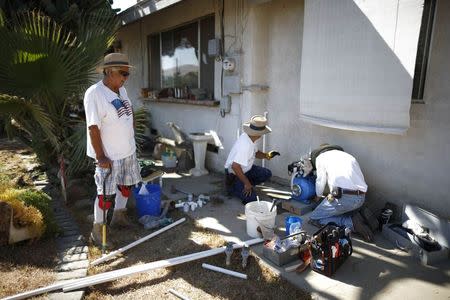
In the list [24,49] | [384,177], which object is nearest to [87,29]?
[24,49]

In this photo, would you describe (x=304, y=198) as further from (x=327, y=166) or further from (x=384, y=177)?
(x=384, y=177)

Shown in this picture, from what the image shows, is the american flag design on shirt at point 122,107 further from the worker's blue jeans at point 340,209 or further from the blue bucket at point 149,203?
the worker's blue jeans at point 340,209

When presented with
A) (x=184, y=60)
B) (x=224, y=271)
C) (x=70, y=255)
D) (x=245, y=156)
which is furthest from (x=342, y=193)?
(x=184, y=60)

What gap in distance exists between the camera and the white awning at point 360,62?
3033mm

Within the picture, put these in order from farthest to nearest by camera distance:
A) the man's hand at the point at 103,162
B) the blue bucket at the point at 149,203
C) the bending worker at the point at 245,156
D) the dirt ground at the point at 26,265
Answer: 1. the bending worker at the point at 245,156
2. the blue bucket at the point at 149,203
3. the man's hand at the point at 103,162
4. the dirt ground at the point at 26,265

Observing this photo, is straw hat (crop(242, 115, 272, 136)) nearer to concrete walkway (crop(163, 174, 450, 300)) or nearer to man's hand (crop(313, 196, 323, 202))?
man's hand (crop(313, 196, 323, 202))

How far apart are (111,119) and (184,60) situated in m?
4.06

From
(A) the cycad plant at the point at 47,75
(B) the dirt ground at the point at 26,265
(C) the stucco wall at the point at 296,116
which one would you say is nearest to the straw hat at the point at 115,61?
(A) the cycad plant at the point at 47,75

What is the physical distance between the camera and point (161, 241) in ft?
10.8

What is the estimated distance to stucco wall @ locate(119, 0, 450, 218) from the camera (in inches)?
125

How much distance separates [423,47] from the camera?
321 centimetres

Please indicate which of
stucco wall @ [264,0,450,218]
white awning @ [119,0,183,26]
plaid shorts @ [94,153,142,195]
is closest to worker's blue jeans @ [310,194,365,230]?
stucco wall @ [264,0,450,218]

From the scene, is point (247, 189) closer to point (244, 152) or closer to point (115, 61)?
point (244, 152)

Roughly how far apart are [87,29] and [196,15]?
2462 millimetres
